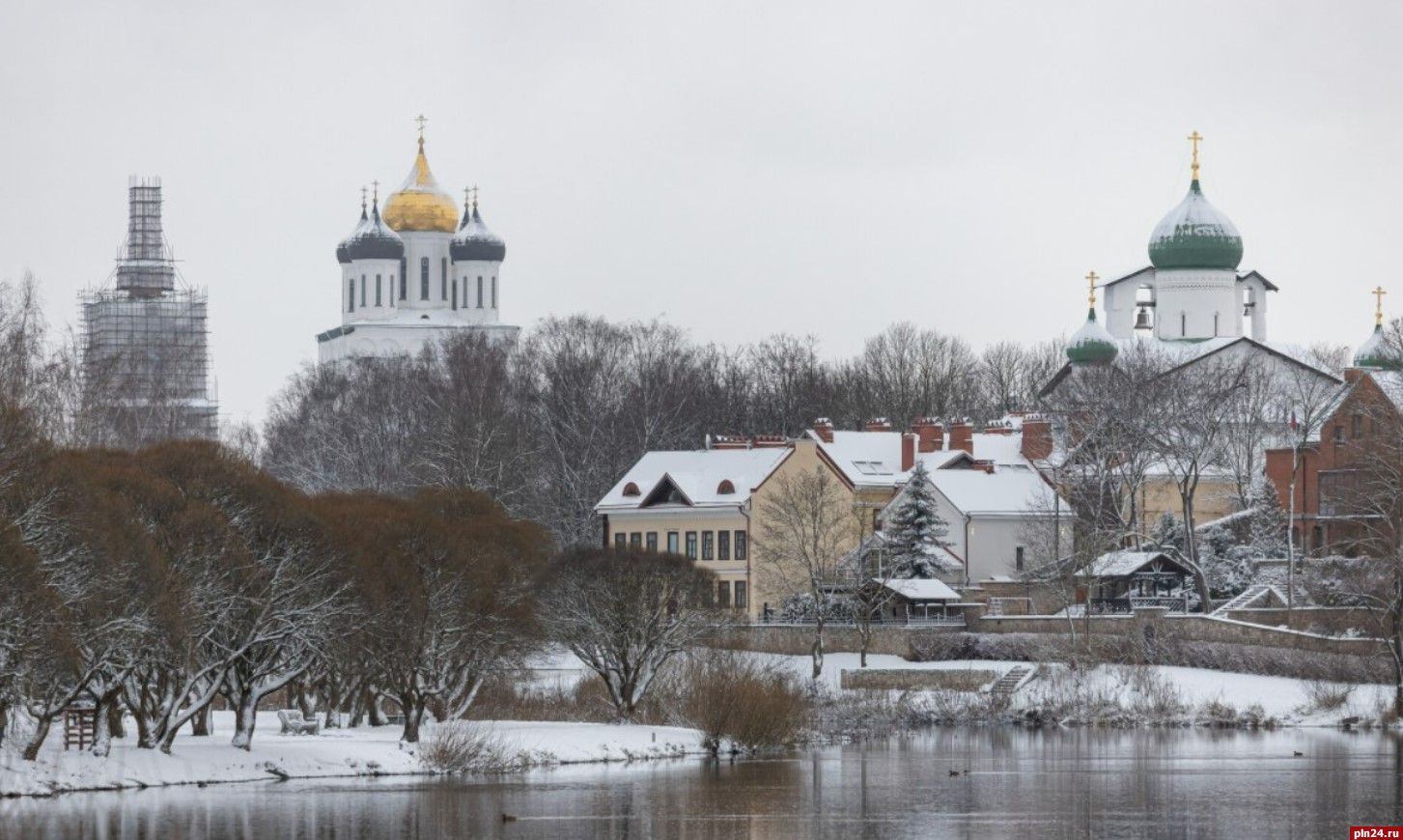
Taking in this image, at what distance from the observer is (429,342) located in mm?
126375

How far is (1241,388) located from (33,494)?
4933 cm

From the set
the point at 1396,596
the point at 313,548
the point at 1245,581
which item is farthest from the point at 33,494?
the point at 1245,581

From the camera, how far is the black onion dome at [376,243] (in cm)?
13950

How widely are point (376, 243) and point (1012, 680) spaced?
3133 inches

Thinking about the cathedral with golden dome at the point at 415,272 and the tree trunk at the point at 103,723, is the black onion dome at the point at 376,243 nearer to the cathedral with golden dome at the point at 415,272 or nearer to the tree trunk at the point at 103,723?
the cathedral with golden dome at the point at 415,272

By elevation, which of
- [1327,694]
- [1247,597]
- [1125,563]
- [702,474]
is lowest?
[1327,694]

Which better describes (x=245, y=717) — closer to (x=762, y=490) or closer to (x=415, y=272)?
(x=762, y=490)

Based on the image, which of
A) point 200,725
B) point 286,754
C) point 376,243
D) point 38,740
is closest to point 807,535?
point 200,725

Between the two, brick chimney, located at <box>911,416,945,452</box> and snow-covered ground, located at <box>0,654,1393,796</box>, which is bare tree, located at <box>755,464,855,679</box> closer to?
snow-covered ground, located at <box>0,654,1393,796</box>

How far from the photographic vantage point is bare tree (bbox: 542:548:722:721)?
54750 mm

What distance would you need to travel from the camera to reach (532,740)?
5006 cm

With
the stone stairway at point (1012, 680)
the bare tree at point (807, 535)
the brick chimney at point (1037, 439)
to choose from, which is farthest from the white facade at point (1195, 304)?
the stone stairway at point (1012, 680)

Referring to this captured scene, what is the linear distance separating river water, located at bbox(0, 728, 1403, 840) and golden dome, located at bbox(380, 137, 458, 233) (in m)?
91.2

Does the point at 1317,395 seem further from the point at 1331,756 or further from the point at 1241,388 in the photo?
the point at 1331,756
